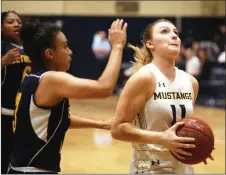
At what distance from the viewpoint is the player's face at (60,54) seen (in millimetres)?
2676

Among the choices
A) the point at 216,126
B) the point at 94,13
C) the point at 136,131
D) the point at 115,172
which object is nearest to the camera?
the point at 136,131


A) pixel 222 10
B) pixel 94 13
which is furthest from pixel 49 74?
pixel 222 10

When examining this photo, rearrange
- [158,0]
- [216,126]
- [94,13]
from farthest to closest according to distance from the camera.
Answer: [94,13] → [158,0] → [216,126]

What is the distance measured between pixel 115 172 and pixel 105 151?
1120mm

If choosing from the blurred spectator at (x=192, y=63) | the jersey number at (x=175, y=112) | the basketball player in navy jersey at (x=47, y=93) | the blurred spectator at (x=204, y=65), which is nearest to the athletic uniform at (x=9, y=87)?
the basketball player in navy jersey at (x=47, y=93)

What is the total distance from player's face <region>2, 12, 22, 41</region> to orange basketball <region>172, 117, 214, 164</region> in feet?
4.82

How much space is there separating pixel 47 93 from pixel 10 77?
1209 mm

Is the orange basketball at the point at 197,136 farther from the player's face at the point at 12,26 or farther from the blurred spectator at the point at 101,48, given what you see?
the blurred spectator at the point at 101,48

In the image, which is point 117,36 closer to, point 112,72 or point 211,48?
point 112,72

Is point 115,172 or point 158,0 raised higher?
point 158,0

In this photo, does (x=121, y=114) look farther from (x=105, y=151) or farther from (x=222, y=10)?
(x=222, y=10)

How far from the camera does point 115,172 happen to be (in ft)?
18.4

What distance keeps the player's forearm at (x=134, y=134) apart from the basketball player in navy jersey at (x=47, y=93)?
21 cm

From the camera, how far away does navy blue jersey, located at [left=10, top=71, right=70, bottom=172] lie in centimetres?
262
